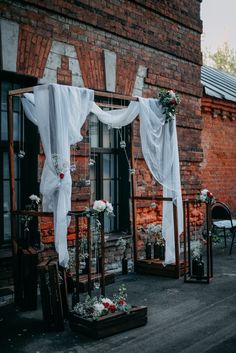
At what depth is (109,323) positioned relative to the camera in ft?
13.3

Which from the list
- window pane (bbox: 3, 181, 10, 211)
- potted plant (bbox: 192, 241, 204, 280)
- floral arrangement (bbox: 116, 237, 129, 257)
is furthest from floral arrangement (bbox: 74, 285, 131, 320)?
floral arrangement (bbox: 116, 237, 129, 257)

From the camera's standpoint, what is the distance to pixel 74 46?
5969 millimetres

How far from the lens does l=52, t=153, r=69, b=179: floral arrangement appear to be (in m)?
4.53

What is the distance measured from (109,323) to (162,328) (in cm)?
56

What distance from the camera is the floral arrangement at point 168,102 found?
237 inches

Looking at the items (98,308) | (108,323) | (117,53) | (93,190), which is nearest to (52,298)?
(98,308)

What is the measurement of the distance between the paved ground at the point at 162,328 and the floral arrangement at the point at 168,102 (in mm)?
2374

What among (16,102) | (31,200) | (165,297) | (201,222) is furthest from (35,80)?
(201,222)

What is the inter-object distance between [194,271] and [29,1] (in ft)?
13.8

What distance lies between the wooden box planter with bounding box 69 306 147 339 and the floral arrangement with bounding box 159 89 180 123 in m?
2.85

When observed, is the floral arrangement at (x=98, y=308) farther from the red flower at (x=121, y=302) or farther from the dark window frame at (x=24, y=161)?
the dark window frame at (x=24, y=161)

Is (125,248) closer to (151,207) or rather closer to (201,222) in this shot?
(151,207)

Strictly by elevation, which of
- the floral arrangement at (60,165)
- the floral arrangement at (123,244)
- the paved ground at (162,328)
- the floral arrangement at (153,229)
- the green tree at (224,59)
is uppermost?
the green tree at (224,59)

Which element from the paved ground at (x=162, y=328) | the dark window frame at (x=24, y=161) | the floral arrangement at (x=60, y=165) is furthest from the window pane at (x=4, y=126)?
the paved ground at (x=162, y=328)
